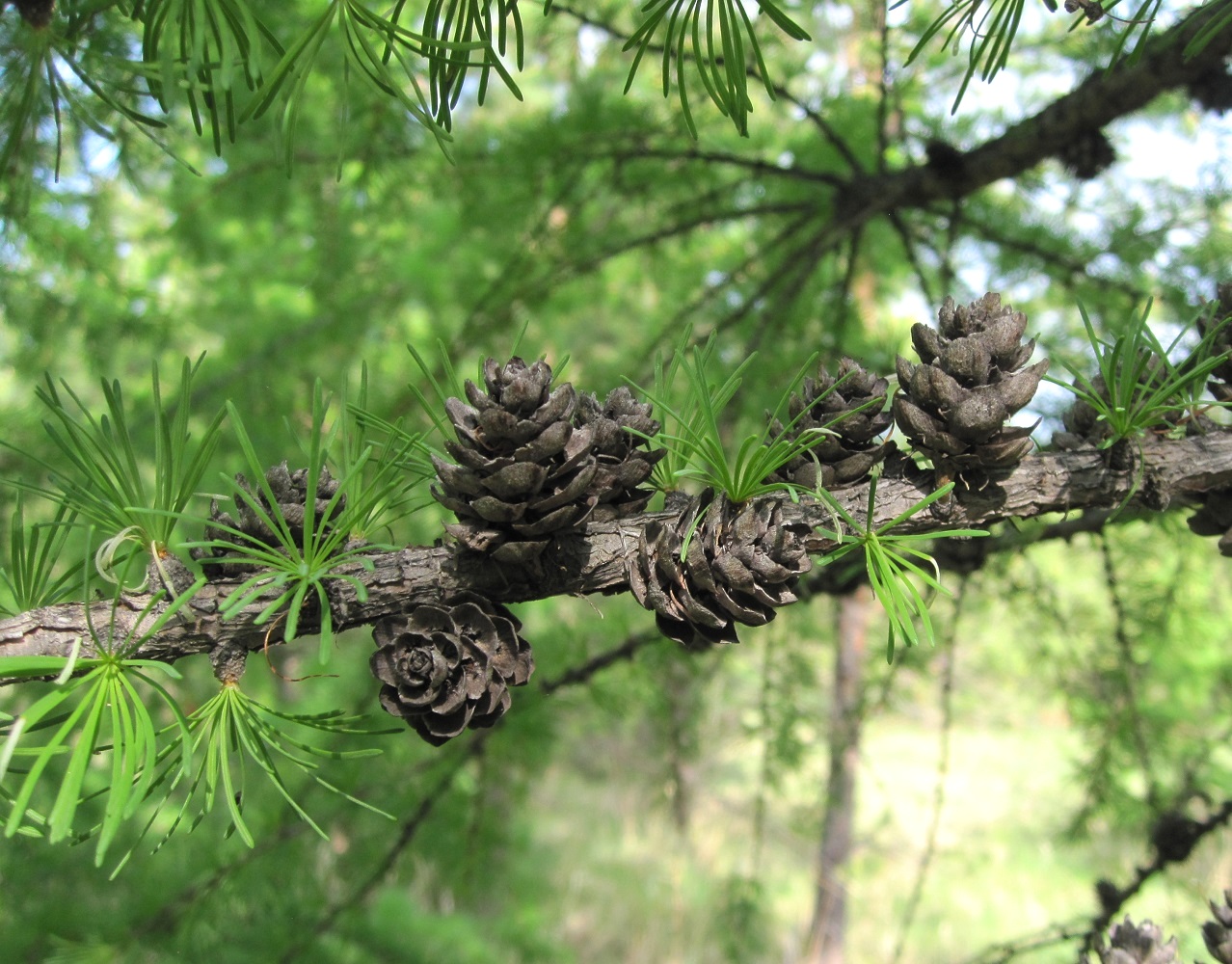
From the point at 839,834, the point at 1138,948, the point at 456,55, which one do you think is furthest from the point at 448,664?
the point at 839,834

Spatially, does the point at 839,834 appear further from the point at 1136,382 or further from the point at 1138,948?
the point at 1136,382

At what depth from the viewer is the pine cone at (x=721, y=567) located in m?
0.42

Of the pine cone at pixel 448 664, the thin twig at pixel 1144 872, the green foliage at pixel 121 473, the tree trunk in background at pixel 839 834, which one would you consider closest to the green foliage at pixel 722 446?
the pine cone at pixel 448 664

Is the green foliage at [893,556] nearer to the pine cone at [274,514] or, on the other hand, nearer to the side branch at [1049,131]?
the pine cone at [274,514]

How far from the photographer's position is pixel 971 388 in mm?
439

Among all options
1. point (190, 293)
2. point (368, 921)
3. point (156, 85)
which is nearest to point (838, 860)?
point (368, 921)

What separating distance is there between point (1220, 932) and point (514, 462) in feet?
1.66

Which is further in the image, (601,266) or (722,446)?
(601,266)

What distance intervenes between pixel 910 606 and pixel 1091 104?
70 cm

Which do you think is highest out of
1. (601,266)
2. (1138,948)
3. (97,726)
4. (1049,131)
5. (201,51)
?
(601,266)

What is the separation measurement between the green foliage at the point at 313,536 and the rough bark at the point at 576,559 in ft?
0.06

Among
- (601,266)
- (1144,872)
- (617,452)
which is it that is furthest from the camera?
(601,266)

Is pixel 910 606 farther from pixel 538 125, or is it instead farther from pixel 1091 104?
pixel 538 125

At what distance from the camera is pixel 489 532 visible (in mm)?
418
